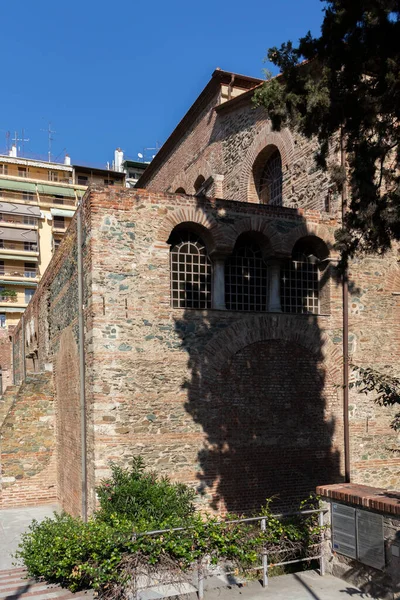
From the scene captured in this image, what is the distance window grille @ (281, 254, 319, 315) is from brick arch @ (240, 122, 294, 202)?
318 cm

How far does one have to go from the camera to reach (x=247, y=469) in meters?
10.0

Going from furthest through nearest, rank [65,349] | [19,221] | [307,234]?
[19,221] < [65,349] < [307,234]

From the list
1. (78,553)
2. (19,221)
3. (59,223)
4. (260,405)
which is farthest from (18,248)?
(78,553)

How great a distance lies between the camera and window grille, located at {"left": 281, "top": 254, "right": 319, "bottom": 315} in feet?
36.0

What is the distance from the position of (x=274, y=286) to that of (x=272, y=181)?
188 inches

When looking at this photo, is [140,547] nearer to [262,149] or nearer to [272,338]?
[272,338]

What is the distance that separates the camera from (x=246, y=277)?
10.7 metres

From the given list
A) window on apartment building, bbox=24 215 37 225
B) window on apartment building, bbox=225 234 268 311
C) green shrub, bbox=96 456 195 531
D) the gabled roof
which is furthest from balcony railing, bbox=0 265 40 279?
green shrub, bbox=96 456 195 531

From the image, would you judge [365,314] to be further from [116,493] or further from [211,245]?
[116,493]

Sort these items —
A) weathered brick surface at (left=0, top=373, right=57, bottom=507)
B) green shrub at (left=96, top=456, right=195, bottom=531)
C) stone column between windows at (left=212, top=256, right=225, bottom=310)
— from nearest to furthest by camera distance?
green shrub at (left=96, top=456, right=195, bottom=531), stone column between windows at (left=212, top=256, right=225, bottom=310), weathered brick surface at (left=0, top=373, right=57, bottom=507)

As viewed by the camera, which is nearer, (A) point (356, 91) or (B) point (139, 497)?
(A) point (356, 91)

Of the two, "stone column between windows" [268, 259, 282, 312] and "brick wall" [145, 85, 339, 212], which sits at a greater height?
"brick wall" [145, 85, 339, 212]

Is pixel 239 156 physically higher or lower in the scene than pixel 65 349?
higher

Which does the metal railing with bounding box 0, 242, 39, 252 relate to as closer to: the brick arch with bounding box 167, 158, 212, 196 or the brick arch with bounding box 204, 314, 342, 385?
the brick arch with bounding box 167, 158, 212, 196
